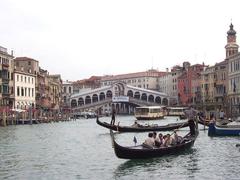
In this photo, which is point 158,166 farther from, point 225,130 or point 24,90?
point 24,90

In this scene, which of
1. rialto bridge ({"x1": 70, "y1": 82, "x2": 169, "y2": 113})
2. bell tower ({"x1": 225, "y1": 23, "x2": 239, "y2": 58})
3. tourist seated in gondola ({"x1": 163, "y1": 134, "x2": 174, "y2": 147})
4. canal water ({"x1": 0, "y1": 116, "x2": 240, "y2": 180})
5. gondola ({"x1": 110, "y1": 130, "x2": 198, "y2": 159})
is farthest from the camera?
rialto bridge ({"x1": 70, "y1": 82, "x2": 169, "y2": 113})

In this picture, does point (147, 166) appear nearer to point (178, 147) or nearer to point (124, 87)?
point (178, 147)

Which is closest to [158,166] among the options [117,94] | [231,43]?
[231,43]

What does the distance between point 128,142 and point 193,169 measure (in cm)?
688

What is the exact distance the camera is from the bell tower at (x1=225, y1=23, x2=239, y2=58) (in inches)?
1876

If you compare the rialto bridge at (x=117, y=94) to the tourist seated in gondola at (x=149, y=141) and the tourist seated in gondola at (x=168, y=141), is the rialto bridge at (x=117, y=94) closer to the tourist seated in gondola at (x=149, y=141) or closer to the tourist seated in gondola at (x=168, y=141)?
the tourist seated in gondola at (x=168, y=141)

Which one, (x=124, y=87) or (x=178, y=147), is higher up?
(x=124, y=87)

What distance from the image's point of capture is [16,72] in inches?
1575

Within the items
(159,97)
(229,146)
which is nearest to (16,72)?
(229,146)

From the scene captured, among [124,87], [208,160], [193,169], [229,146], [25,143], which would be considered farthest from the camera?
[124,87]

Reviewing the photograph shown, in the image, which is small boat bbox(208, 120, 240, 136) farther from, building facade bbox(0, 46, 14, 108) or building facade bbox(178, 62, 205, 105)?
building facade bbox(178, 62, 205, 105)

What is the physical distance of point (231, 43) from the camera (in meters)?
47.8

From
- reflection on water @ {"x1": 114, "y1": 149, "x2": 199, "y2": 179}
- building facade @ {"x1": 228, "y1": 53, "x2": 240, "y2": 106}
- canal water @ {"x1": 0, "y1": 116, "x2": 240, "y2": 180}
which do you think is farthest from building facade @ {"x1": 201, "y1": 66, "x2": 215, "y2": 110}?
reflection on water @ {"x1": 114, "y1": 149, "x2": 199, "y2": 179}

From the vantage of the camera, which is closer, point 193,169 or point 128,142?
point 193,169
